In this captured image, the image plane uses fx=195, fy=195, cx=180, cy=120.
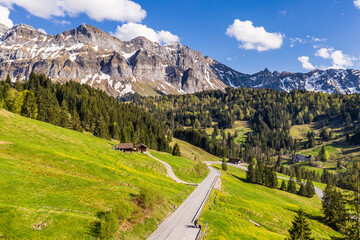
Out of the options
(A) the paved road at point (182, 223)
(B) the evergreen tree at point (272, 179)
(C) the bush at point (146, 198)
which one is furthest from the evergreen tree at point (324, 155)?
(C) the bush at point (146, 198)

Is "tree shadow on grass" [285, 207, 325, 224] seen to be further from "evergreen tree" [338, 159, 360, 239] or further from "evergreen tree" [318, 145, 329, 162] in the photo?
"evergreen tree" [318, 145, 329, 162]

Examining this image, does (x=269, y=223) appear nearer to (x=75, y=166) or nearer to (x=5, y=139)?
(x=75, y=166)

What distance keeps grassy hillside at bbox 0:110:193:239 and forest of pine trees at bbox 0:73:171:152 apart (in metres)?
25.5

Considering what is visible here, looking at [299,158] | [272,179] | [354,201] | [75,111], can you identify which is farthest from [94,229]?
[299,158]

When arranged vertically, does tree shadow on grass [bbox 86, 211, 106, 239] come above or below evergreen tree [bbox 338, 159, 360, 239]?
below

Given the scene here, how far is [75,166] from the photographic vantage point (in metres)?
43.1

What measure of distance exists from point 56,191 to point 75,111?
81.0 meters

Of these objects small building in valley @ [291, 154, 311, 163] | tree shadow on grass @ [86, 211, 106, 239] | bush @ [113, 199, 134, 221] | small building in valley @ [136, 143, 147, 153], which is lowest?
tree shadow on grass @ [86, 211, 106, 239]

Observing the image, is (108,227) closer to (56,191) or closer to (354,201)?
(56,191)

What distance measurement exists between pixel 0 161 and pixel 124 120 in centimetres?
9254

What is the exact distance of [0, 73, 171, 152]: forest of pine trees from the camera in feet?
264

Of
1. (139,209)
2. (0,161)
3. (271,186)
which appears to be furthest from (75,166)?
(271,186)

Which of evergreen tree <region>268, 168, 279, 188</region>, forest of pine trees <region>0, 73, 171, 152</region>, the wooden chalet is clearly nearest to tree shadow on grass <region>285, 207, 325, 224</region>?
evergreen tree <region>268, 168, 279, 188</region>

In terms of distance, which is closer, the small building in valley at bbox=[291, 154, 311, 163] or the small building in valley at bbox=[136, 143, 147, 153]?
the small building in valley at bbox=[136, 143, 147, 153]
